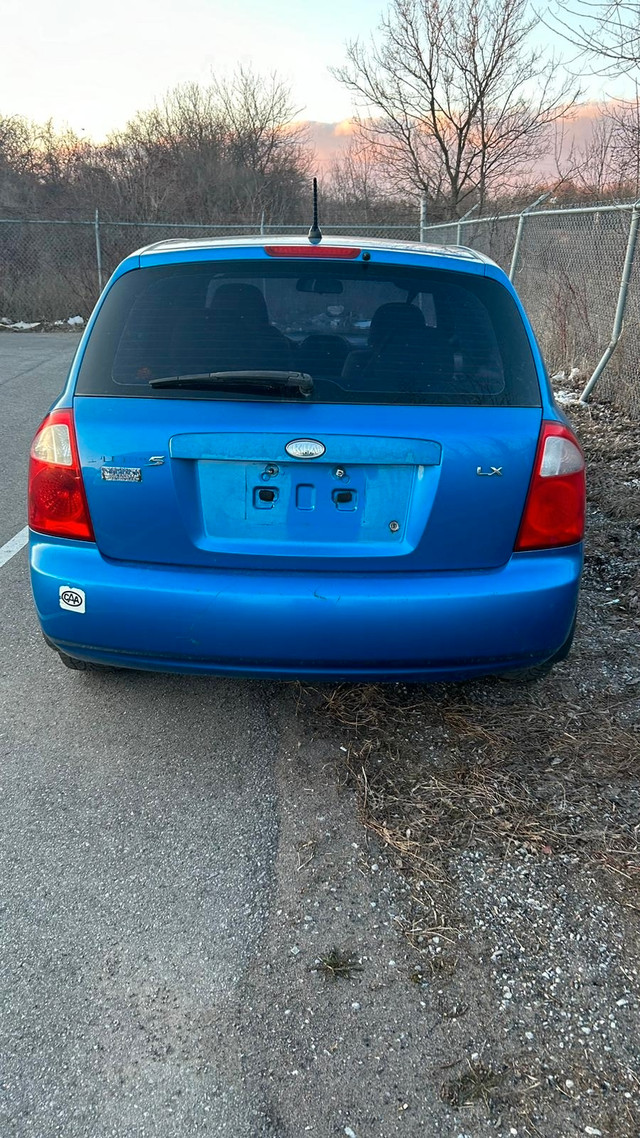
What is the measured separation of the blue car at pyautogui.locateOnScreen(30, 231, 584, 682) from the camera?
96.3 inches

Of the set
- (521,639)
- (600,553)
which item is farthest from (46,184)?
(521,639)

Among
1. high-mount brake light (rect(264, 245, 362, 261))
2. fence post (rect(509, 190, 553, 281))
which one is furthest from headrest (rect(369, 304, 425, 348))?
fence post (rect(509, 190, 553, 281))

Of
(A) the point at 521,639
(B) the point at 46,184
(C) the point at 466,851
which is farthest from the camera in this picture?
(B) the point at 46,184

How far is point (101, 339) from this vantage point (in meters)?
2.68

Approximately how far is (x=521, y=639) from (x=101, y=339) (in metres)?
1.68

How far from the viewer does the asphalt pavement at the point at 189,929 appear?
5.48ft

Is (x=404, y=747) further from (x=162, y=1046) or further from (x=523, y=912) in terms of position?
(x=162, y=1046)

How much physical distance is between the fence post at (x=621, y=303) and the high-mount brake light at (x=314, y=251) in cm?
599

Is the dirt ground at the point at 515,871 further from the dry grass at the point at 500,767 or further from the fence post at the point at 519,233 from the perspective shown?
the fence post at the point at 519,233

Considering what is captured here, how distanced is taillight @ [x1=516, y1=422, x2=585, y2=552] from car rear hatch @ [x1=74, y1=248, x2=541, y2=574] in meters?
0.05

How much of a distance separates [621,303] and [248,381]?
22.4 feet

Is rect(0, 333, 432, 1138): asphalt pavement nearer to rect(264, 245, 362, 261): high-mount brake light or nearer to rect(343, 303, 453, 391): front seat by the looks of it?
rect(343, 303, 453, 391): front seat

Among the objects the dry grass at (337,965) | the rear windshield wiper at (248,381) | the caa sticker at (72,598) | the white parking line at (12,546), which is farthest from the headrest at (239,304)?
the white parking line at (12,546)

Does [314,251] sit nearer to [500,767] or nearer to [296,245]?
[296,245]
